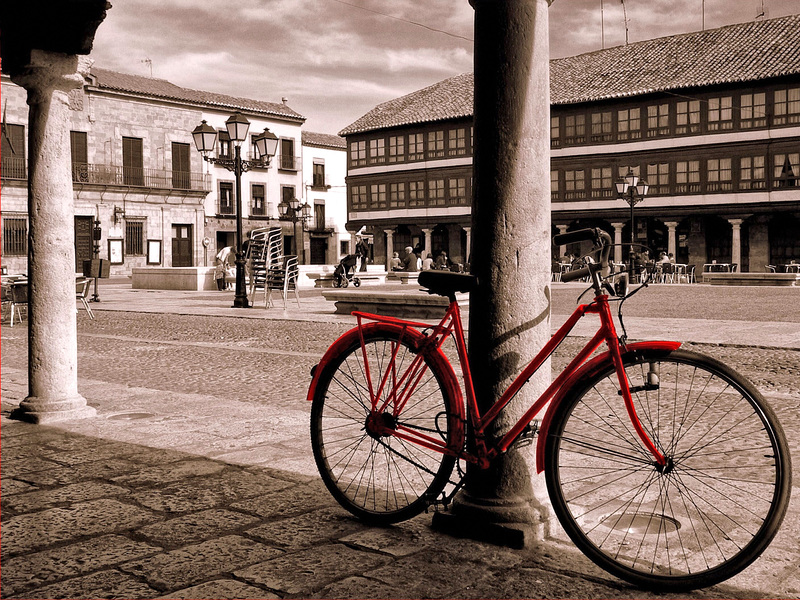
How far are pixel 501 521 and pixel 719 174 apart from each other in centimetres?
3603

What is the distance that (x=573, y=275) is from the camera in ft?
8.96

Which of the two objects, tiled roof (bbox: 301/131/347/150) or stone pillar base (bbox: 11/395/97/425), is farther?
tiled roof (bbox: 301/131/347/150)

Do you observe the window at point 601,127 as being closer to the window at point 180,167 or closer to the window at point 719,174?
the window at point 719,174

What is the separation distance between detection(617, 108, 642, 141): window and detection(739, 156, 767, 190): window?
189 inches

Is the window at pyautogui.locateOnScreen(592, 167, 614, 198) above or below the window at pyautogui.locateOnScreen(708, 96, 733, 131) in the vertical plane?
below

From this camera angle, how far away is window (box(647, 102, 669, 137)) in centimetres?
3719

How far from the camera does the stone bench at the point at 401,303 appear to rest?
11922 mm

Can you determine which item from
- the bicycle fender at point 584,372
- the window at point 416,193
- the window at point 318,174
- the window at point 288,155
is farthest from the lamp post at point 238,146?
the window at point 318,174

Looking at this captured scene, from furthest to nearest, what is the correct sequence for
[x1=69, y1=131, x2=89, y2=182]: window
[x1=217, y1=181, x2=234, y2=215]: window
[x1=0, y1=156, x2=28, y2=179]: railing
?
[x1=217, y1=181, x2=234, y2=215]: window
[x1=69, y1=131, x2=89, y2=182]: window
[x1=0, y1=156, x2=28, y2=179]: railing

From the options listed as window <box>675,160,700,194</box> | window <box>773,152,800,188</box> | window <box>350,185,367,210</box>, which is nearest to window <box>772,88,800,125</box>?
window <box>773,152,800,188</box>

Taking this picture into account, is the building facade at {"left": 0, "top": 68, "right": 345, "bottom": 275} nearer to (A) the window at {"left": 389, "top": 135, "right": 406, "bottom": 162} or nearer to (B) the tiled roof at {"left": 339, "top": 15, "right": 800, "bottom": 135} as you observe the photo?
(A) the window at {"left": 389, "top": 135, "right": 406, "bottom": 162}

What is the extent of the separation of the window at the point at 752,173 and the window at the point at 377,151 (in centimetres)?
1902

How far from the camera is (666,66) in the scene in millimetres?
38688

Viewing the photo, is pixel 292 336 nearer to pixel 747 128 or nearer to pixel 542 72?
pixel 542 72
